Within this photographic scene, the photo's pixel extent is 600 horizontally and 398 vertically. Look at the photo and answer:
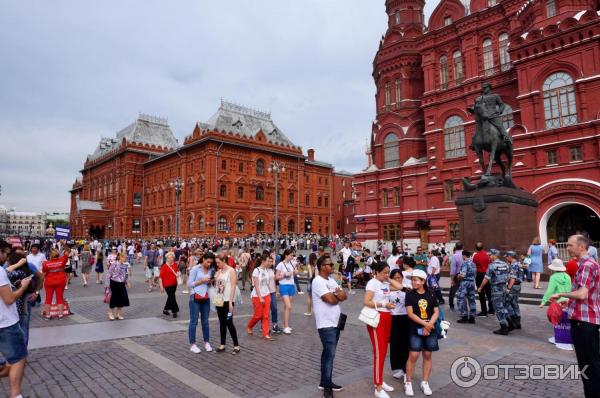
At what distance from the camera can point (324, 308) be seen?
5.31 metres

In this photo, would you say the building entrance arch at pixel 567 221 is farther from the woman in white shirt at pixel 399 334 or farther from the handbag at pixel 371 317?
the handbag at pixel 371 317

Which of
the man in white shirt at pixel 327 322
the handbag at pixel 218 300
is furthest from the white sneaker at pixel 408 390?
the handbag at pixel 218 300

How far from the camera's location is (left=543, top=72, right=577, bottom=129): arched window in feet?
86.2

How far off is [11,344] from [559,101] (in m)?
31.7

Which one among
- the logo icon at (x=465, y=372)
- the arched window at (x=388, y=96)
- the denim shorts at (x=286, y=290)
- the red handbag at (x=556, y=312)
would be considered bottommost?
the logo icon at (x=465, y=372)

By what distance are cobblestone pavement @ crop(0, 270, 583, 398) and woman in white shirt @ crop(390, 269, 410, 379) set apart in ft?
0.83

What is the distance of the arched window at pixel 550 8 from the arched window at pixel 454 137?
9.66 m

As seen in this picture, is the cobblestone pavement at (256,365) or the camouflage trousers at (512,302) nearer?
the cobblestone pavement at (256,365)

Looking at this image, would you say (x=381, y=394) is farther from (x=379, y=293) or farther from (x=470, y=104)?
(x=470, y=104)

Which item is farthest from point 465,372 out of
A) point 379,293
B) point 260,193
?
point 260,193

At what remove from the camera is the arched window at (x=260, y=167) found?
55.7 meters

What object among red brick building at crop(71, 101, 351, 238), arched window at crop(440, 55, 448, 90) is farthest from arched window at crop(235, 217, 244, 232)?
arched window at crop(440, 55, 448, 90)

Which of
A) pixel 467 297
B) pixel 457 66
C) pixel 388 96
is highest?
pixel 457 66

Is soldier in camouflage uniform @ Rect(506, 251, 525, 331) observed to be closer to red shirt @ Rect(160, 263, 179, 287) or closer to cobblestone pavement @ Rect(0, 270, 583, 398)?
cobblestone pavement @ Rect(0, 270, 583, 398)
